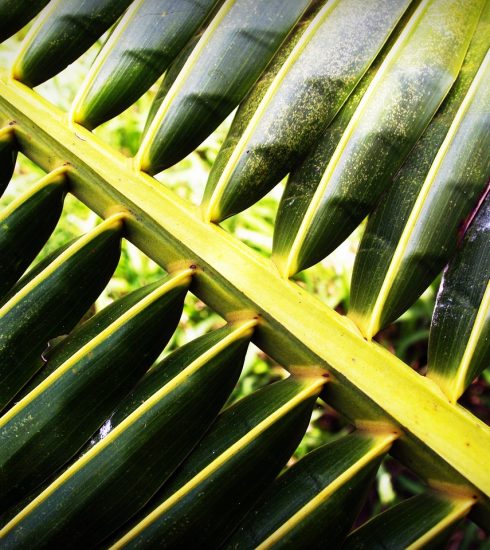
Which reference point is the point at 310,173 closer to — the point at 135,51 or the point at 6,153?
the point at 135,51

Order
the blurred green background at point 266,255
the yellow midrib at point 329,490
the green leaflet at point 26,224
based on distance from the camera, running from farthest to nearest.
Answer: the blurred green background at point 266,255, the green leaflet at point 26,224, the yellow midrib at point 329,490

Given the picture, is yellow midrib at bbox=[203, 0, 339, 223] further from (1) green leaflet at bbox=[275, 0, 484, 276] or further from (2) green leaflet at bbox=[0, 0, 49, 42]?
(2) green leaflet at bbox=[0, 0, 49, 42]

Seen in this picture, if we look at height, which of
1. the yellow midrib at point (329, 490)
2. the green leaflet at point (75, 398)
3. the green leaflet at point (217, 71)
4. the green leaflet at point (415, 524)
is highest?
the green leaflet at point (217, 71)

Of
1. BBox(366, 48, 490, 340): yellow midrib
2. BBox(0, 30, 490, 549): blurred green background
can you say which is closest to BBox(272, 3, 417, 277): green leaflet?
BBox(366, 48, 490, 340): yellow midrib

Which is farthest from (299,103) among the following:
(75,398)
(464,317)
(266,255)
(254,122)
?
(266,255)

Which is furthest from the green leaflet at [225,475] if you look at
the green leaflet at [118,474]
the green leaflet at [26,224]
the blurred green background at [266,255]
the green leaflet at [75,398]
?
the blurred green background at [266,255]

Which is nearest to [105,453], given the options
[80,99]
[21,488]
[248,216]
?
[21,488]

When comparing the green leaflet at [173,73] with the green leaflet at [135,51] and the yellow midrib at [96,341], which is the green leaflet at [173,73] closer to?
the green leaflet at [135,51]
